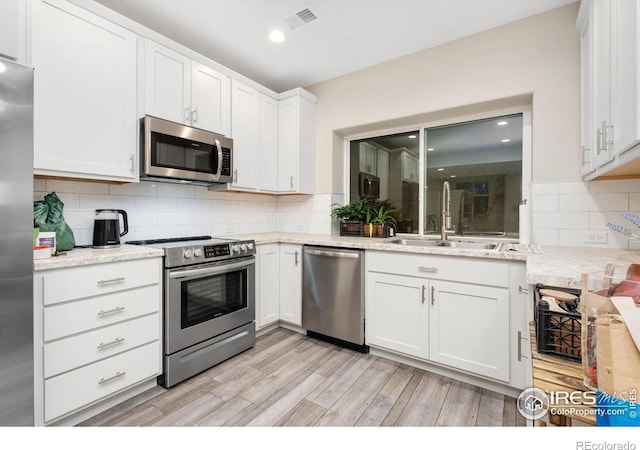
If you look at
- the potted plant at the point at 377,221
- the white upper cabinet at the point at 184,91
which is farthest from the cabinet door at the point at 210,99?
the potted plant at the point at 377,221

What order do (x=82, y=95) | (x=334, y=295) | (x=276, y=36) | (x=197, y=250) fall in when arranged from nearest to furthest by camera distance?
(x=82, y=95) < (x=197, y=250) < (x=276, y=36) < (x=334, y=295)

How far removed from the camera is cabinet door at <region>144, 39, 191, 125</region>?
2107mm

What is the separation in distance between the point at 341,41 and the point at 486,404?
282 cm

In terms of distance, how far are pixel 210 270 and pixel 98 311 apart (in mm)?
678

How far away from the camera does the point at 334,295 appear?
2.54 metres

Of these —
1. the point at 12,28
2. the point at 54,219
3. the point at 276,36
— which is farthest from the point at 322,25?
the point at 54,219

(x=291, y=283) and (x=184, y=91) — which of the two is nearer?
(x=184, y=91)

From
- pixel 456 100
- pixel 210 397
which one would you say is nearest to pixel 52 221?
pixel 210 397

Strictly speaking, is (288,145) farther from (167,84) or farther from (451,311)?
(451,311)

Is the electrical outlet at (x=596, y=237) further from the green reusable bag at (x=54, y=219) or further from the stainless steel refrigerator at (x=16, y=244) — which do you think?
the green reusable bag at (x=54, y=219)

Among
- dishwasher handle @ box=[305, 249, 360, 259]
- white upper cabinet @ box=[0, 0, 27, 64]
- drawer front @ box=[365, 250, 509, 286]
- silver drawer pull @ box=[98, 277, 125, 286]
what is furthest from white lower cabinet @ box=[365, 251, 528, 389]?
white upper cabinet @ box=[0, 0, 27, 64]

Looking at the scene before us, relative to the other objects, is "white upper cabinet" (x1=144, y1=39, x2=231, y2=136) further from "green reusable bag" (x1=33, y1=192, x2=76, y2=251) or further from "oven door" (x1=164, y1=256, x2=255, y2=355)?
"oven door" (x1=164, y1=256, x2=255, y2=355)

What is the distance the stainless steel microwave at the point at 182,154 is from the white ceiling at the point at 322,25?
78 cm
